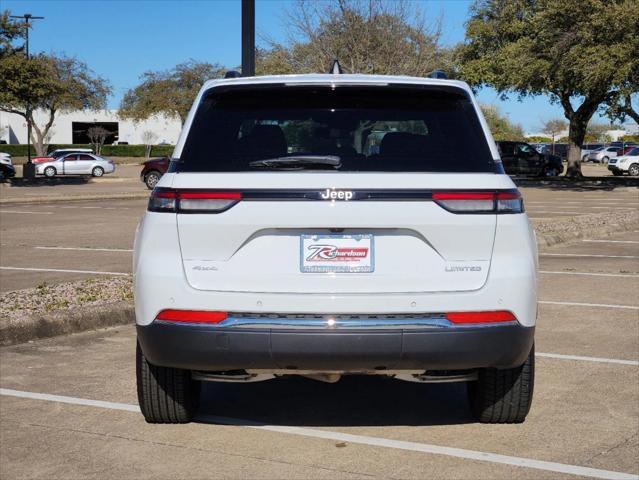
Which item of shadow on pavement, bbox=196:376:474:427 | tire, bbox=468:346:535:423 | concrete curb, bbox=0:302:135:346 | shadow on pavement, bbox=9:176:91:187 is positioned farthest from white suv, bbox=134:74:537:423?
shadow on pavement, bbox=9:176:91:187

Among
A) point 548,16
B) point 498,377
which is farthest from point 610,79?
point 498,377

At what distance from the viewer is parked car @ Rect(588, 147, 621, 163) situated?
7881 centimetres

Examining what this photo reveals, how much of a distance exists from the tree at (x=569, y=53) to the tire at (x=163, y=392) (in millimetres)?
27976

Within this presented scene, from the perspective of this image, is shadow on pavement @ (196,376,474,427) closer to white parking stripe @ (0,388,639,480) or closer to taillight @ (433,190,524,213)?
white parking stripe @ (0,388,639,480)

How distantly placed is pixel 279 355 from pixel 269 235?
0.55m

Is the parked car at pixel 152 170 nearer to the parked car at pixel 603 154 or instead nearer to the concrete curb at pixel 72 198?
the concrete curb at pixel 72 198

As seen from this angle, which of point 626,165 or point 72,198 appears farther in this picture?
point 626,165

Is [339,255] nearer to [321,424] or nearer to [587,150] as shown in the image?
[321,424]

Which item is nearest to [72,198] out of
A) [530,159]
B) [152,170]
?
[152,170]

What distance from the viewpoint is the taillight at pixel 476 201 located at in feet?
14.8

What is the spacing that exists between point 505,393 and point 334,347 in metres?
1.28

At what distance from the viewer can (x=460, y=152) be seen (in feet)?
15.5

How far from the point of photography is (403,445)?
514 cm

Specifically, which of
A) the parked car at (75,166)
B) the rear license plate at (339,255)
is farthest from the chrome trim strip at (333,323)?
the parked car at (75,166)
